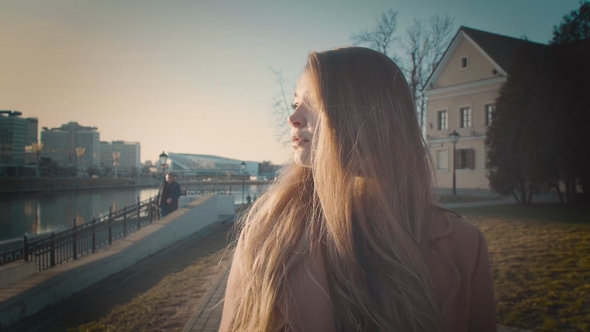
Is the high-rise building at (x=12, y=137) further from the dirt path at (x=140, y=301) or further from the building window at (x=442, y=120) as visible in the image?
the building window at (x=442, y=120)

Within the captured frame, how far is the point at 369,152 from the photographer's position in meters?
1.37

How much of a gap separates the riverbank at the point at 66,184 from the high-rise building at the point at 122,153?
658 millimetres

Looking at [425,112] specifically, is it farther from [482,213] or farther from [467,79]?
[482,213]

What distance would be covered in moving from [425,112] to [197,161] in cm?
1679

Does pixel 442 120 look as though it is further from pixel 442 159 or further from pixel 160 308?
pixel 160 308

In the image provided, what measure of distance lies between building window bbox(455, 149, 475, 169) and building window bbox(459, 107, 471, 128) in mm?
1702

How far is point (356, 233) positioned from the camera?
1370 mm

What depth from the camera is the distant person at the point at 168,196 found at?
13.1 metres

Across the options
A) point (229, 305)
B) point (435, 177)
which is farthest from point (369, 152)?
point (229, 305)

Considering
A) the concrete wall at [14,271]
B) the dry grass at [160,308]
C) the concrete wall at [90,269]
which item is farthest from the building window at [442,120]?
the concrete wall at [14,271]

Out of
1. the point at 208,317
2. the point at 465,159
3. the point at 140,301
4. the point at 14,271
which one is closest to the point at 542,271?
the point at 208,317

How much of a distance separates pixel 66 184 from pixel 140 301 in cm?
612

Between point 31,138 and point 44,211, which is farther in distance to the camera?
point 44,211

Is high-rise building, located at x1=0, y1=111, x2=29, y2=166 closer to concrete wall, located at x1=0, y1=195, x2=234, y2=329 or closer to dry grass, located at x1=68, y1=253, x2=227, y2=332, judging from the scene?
concrete wall, located at x1=0, y1=195, x2=234, y2=329
